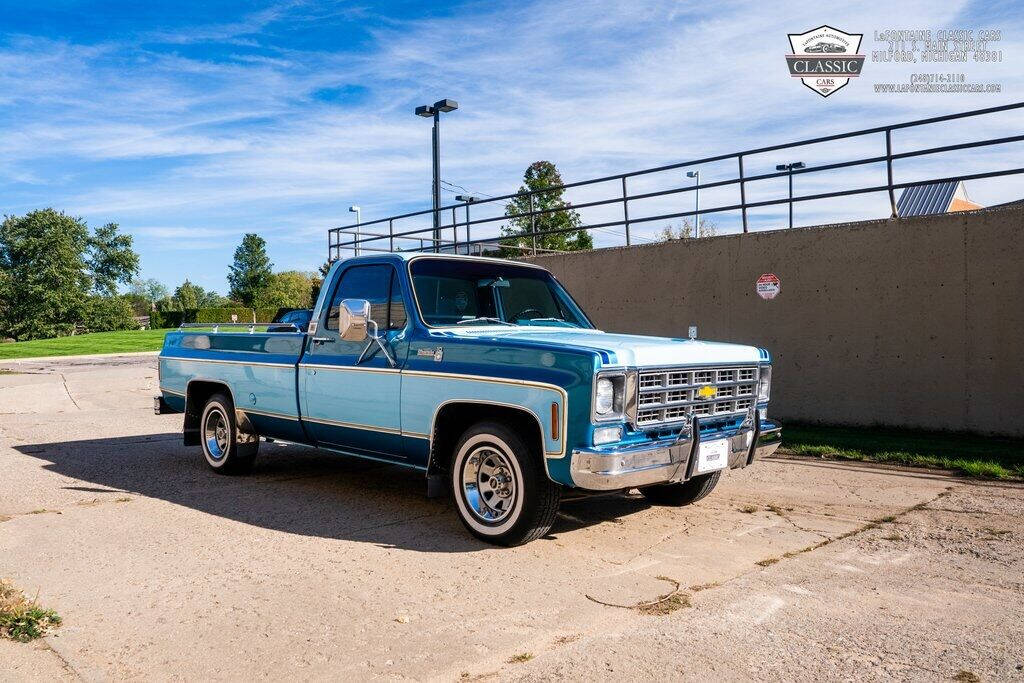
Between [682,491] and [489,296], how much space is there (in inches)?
84.5

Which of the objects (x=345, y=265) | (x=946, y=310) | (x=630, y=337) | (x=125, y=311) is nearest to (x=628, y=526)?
(x=630, y=337)

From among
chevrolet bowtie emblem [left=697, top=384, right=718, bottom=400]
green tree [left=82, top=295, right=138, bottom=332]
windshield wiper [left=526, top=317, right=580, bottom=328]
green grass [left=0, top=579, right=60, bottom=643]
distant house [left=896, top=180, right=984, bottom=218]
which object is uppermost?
distant house [left=896, top=180, right=984, bottom=218]

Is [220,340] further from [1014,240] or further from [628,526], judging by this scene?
[1014,240]

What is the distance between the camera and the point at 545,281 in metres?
6.93

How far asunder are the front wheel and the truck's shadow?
0.70 ft

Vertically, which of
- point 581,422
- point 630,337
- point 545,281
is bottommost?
point 581,422

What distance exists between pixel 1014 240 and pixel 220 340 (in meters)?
8.54

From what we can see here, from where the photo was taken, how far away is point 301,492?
6867 mm

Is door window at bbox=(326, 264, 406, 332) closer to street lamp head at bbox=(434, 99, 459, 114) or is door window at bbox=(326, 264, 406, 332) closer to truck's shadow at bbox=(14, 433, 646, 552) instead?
truck's shadow at bbox=(14, 433, 646, 552)

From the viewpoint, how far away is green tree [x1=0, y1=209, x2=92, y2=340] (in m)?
66.8

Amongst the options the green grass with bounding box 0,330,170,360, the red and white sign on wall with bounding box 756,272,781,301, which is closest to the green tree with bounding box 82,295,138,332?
the green grass with bounding box 0,330,170,360

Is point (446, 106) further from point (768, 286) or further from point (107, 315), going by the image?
point (107, 315)

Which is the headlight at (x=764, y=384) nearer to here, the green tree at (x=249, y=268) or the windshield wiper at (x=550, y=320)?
the windshield wiper at (x=550, y=320)

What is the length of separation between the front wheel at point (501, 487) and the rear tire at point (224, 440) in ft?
9.32
